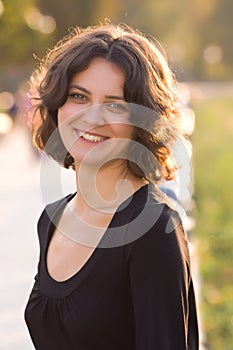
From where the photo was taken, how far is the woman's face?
295 cm

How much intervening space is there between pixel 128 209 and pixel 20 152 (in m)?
17.6

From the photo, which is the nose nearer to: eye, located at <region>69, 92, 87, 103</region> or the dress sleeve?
eye, located at <region>69, 92, 87, 103</region>

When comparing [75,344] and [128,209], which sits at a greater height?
[128,209]

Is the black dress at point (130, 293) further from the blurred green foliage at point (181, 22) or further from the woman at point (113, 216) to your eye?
the blurred green foliage at point (181, 22)

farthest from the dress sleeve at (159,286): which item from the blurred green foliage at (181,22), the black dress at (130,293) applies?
the blurred green foliage at (181,22)

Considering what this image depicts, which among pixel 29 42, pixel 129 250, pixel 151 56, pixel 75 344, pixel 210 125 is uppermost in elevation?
pixel 29 42

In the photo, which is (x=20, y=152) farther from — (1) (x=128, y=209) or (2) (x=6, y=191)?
(1) (x=128, y=209)

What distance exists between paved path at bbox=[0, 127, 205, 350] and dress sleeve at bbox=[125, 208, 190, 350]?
1.10 metres

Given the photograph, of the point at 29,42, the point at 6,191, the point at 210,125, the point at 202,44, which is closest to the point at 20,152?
the point at 6,191

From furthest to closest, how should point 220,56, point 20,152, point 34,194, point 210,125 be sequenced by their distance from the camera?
point 220,56 < point 210,125 < point 20,152 < point 34,194

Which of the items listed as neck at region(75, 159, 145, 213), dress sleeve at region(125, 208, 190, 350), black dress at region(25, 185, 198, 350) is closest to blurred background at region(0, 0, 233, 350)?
neck at region(75, 159, 145, 213)

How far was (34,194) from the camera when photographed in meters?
12.8

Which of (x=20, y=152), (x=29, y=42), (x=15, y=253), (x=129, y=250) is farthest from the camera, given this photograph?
(x=29, y=42)

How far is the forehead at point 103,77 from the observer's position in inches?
116
